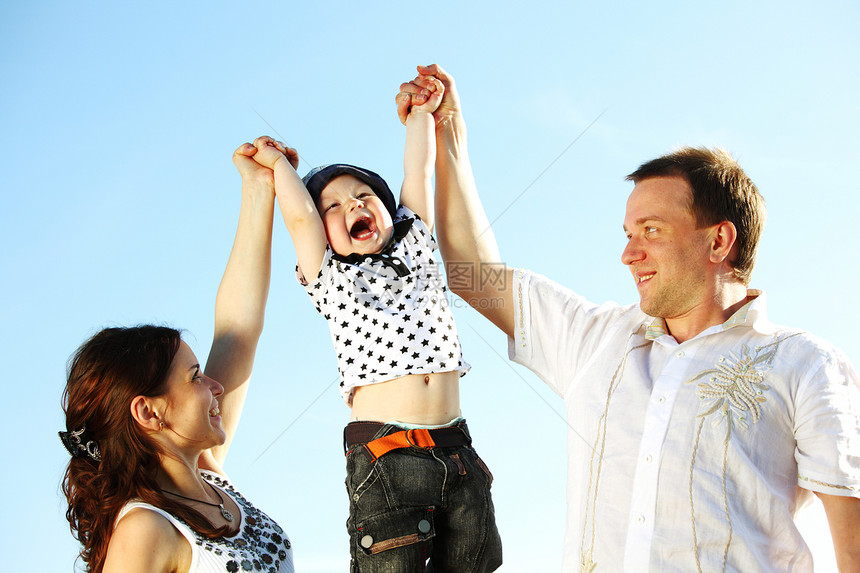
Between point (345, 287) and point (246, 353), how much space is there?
567 millimetres

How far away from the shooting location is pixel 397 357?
9.33 ft

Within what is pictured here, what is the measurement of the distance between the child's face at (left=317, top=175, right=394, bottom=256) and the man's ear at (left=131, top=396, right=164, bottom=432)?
921 millimetres

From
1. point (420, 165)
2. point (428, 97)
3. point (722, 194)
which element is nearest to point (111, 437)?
point (420, 165)

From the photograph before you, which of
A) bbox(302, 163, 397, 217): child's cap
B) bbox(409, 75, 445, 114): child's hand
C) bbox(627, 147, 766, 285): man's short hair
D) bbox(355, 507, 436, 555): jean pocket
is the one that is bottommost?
bbox(355, 507, 436, 555): jean pocket

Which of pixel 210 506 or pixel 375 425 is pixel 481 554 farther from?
pixel 210 506

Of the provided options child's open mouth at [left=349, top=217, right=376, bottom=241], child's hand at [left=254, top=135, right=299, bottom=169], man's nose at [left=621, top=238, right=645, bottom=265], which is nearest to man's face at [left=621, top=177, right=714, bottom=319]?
man's nose at [left=621, top=238, right=645, bottom=265]

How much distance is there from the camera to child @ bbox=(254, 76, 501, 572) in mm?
2717

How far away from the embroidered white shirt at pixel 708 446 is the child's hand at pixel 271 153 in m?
1.51

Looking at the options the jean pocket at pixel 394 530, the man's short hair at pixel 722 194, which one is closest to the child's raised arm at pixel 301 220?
the jean pocket at pixel 394 530

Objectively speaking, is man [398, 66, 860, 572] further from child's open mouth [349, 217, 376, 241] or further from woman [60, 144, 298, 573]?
woman [60, 144, 298, 573]

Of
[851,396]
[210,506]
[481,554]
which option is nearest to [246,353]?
[210,506]

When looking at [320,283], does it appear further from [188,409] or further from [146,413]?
[146,413]

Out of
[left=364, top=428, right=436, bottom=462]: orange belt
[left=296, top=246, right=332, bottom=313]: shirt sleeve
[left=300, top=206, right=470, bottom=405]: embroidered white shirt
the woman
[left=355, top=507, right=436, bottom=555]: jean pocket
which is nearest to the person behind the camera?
the woman

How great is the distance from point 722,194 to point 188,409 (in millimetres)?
2076
